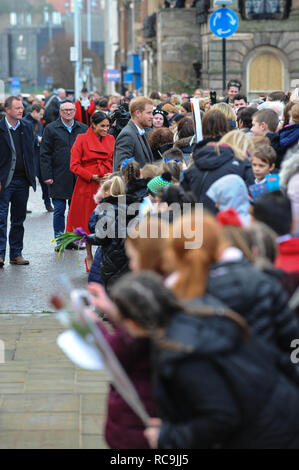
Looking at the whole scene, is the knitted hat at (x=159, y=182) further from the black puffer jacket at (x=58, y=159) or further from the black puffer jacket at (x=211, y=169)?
the black puffer jacket at (x=58, y=159)

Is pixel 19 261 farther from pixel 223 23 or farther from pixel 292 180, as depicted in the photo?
pixel 223 23

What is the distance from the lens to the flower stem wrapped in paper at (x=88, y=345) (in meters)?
3.07

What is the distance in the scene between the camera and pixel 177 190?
19.4 feet

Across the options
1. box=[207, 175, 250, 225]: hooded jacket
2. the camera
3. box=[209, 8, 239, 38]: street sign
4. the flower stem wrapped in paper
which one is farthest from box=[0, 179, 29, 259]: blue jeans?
the flower stem wrapped in paper

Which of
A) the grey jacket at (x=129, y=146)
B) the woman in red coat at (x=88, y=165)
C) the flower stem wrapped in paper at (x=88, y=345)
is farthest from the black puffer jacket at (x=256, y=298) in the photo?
the woman in red coat at (x=88, y=165)

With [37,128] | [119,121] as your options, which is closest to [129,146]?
[119,121]

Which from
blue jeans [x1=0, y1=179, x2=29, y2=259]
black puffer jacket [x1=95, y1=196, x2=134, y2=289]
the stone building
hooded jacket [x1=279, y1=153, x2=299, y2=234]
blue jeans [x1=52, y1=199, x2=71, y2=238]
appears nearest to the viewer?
hooded jacket [x1=279, y1=153, x2=299, y2=234]

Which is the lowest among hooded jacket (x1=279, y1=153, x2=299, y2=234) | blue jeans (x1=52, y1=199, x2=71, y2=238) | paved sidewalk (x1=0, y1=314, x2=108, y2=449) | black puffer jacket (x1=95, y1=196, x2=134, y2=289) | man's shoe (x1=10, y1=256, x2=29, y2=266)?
man's shoe (x1=10, y1=256, x2=29, y2=266)

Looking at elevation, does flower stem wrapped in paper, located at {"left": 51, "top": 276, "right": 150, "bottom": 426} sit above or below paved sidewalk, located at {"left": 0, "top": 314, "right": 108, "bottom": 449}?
above

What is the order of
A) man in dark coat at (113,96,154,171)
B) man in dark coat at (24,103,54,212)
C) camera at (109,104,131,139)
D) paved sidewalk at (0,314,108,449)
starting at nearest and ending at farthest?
paved sidewalk at (0,314,108,449) < man in dark coat at (113,96,154,171) < camera at (109,104,131,139) < man in dark coat at (24,103,54,212)

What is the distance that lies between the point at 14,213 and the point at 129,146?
1967mm

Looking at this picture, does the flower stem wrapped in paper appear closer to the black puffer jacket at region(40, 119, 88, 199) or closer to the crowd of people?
the crowd of people

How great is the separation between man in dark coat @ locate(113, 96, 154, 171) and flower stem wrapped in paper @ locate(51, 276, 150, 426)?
5.83 m

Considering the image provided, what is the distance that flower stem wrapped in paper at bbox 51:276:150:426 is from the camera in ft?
10.1
